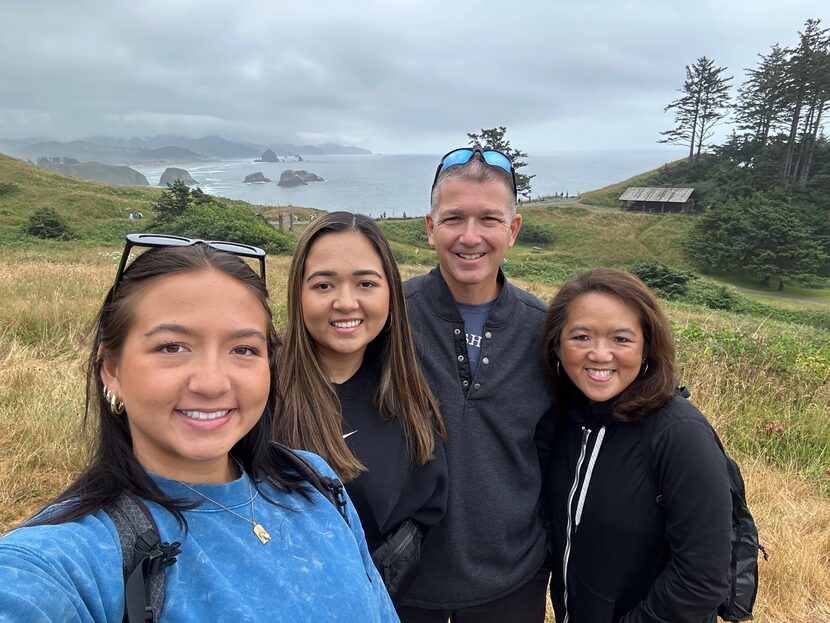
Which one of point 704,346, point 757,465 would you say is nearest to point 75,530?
point 757,465

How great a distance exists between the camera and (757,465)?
4137mm

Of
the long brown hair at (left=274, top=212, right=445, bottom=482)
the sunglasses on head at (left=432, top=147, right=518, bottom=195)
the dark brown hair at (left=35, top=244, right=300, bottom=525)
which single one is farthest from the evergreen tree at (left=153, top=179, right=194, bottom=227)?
the dark brown hair at (left=35, top=244, right=300, bottom=525)

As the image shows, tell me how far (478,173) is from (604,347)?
91 cm

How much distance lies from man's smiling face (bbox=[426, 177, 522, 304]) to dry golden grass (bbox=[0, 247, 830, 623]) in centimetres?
141

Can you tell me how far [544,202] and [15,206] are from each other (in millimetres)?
42361

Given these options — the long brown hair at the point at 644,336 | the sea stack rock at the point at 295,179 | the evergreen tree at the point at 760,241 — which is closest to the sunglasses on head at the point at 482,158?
the long brown hair at the point at 644,336

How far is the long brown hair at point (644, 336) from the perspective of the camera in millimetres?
1974

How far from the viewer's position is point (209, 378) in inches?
45.3

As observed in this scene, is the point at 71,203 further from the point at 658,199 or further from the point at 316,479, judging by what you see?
the point at 658,199

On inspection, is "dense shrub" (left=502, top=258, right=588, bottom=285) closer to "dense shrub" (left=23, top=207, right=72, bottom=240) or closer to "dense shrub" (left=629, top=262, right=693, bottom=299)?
"dense shrub" (left=629, top=262, right=693, bottom=299)

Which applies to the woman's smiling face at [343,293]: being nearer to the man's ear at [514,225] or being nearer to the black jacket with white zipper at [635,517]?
the man's ear at [514,225]

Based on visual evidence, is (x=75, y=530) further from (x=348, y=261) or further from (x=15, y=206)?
(x=15, y=206)

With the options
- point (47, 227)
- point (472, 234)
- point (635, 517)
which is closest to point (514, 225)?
point (472, 234)

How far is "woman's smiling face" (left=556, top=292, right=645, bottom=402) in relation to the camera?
6.77 ft
